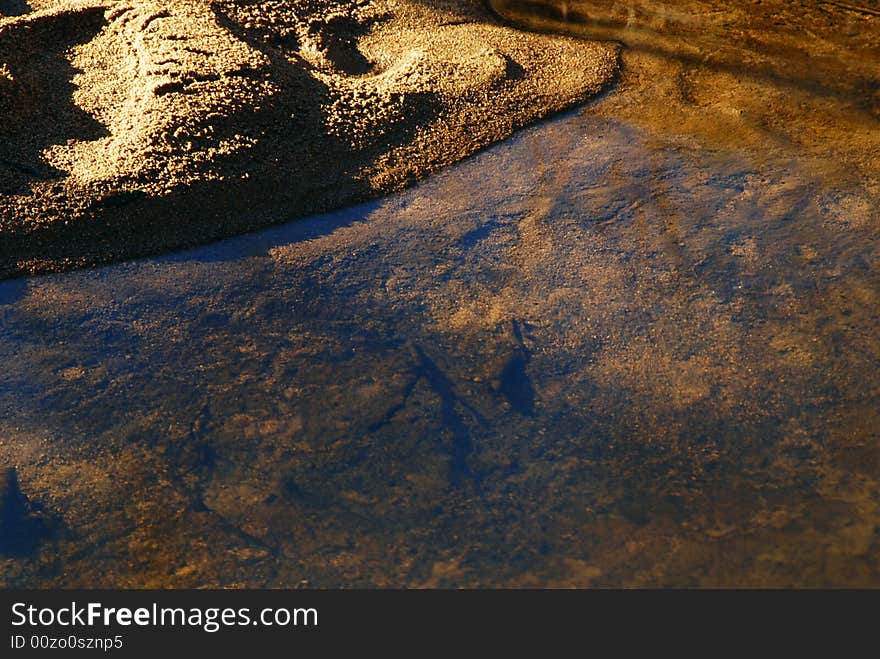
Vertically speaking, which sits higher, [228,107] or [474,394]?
[228,107]

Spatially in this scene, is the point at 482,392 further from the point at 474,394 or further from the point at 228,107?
the point at 228,107

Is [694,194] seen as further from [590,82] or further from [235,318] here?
[235,318]

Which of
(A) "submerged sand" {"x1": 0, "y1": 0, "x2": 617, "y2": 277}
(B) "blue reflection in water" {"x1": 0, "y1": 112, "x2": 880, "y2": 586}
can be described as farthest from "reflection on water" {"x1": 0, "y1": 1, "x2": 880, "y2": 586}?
(A) "submerged sand" {"x1": 0, "y1": 0, "x2": 617, "y2": 277}

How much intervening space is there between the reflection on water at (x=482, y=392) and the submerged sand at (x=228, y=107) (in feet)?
0.69

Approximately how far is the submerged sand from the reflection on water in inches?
8.3

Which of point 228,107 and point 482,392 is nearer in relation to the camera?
point 482,392

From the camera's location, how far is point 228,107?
131 inches

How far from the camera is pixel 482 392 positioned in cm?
235

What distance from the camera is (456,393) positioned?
92.4 inches

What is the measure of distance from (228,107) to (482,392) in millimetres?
1806

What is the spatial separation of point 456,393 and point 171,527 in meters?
0.87

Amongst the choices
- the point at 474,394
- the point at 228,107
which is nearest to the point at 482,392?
the point at 474,394

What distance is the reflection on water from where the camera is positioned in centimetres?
197

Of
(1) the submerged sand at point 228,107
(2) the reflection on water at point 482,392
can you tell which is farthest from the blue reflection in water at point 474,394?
(1) the submerged sand at point 228,107
